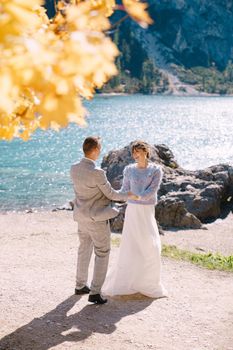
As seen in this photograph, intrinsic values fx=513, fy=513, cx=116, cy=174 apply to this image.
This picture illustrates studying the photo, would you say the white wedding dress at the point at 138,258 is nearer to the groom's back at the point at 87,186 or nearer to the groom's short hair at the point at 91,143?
the groom's back at the point at 87,186

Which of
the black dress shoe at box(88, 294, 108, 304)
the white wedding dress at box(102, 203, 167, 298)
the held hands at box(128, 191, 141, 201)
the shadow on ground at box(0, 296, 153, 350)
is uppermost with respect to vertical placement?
the held hands at box(128, 191, 141, 201)

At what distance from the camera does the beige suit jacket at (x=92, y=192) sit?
804 cm

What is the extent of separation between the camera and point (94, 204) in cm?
823

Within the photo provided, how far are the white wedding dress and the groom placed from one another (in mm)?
498

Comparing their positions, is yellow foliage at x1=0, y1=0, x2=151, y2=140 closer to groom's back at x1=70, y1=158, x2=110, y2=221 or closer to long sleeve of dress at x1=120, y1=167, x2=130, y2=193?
groom's back at x1=70, y1=158, x2=110, y2=221

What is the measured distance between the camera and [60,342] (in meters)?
A: 7.32

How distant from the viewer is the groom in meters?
8.02

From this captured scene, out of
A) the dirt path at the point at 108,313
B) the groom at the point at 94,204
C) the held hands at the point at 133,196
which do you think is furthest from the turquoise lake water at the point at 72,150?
the dirt path at the point at 108,313

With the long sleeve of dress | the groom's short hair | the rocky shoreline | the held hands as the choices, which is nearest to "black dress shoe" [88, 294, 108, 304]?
the held hands

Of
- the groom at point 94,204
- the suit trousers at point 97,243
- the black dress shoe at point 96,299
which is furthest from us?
the black dress shoe at point 96,299

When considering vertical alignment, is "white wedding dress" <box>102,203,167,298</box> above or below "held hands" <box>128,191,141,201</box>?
below

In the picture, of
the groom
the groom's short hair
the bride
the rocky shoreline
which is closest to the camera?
the groom's short hair

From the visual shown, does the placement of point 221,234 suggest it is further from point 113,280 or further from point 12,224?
point 113,280

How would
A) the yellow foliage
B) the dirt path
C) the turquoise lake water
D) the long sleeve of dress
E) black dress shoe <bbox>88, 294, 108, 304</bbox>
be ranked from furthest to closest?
the turquoise lake water, the long sleeve of dress, black dress shoe <bbox>88, 294, 108, 304</bbox>, the dirt path, the yellow foliage
